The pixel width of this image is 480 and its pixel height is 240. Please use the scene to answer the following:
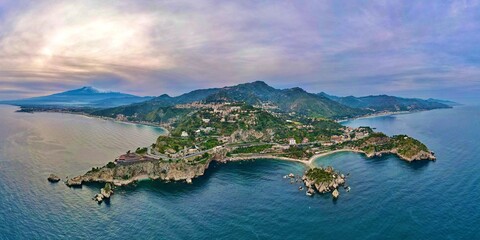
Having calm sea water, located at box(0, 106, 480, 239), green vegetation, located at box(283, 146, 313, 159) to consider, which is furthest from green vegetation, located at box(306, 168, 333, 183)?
green vegetation, located at box(283, 146, 313, 159)

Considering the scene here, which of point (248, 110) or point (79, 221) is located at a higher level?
point (248, 110)

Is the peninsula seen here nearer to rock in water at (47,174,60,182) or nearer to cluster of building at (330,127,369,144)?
cluster of building at (330,127,369,144)

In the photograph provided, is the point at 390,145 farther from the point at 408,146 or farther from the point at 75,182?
the point at 75,182

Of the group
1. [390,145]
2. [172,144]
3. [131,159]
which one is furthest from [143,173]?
[390,145]

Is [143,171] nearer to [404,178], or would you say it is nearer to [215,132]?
[215,132]

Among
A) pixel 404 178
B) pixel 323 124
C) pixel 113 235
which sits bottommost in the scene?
pixel 113 235

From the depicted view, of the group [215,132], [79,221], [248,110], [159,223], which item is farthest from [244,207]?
[248,110]
